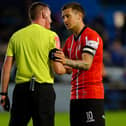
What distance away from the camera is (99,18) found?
19.7m

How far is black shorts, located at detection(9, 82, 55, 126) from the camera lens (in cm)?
705

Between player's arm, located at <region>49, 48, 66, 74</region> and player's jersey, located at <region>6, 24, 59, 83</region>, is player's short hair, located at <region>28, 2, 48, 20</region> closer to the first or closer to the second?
player's jersey, located at <region>6, 24, 59, 83</region>

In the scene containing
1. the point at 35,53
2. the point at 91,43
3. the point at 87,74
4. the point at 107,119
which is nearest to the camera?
the point at 91,43

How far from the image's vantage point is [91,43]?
694cm

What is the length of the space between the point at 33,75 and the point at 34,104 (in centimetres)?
30

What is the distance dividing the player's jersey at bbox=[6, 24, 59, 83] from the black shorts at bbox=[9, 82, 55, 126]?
0.28 ft

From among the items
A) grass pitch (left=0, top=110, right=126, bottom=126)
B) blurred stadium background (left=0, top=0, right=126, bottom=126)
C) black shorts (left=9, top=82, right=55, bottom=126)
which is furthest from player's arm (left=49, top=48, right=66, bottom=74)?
blurred stadium background (left=0, top=0, right=126, bottom=126)

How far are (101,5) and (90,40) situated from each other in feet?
53.6

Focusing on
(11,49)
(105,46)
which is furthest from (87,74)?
(105,46)

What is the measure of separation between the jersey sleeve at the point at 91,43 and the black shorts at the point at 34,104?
1.92 ft

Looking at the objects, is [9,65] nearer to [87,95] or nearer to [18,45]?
[18,45]

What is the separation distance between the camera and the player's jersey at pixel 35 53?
277 inches

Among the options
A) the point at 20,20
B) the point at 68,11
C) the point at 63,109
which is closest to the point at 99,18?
the point at 20,20

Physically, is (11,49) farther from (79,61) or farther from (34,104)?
(79,61)
